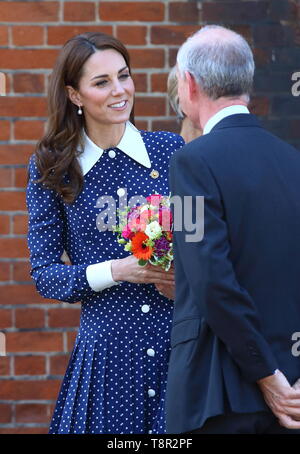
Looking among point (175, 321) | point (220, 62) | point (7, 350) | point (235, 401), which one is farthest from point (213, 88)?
point (7, 350)

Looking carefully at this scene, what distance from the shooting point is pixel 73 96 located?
372cm

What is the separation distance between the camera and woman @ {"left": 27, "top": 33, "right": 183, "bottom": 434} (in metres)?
3.53

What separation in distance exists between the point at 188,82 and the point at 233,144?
26cm

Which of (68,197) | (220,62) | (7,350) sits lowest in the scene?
(7,350)

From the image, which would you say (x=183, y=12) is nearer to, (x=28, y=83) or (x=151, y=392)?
(x=28, y=83)

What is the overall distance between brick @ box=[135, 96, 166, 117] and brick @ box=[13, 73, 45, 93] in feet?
1.51

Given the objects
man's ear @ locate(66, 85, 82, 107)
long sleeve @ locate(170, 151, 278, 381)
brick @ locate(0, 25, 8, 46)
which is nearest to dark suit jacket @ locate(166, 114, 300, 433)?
long sleeve @ locate(170, 151, 278, 381)

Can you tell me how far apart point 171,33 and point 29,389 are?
1.83 m

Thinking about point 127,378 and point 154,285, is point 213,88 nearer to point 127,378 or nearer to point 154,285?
point 154,285

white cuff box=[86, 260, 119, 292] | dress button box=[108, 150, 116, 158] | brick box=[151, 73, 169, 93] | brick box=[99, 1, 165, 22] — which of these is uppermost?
brick box=[99, 1, 165, 22]

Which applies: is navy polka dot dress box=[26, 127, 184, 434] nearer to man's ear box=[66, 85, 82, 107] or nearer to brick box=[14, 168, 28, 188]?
man's ear box=[66, 85, 82, 107]

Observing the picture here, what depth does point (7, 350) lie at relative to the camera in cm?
487

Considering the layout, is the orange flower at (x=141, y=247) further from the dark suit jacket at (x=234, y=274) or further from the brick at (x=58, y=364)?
the brick at (x=58, y=364)
